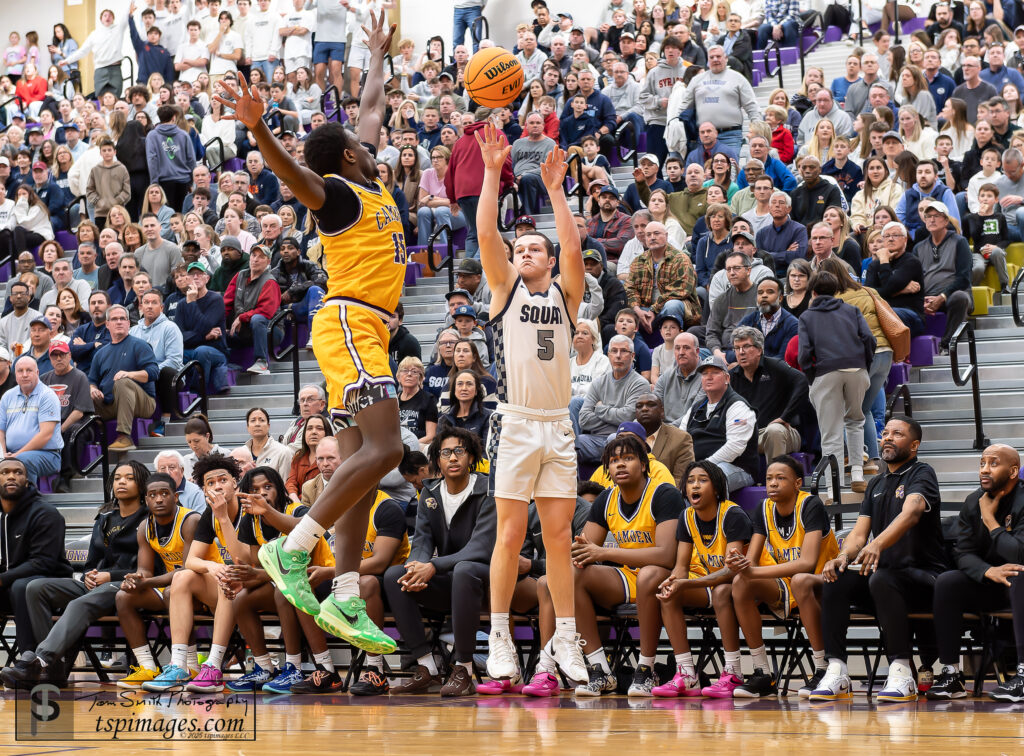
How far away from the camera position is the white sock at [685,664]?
7355 millimetres

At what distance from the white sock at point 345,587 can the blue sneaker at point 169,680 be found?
280 cm

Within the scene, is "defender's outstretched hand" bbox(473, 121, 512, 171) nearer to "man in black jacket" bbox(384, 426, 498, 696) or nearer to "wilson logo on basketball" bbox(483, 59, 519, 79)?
"wilson logo on basketball" bbox(483, 59, 519, 79)

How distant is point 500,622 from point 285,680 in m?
2.06

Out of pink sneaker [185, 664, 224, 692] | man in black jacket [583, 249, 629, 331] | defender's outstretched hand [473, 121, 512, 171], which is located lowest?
pink sneaker [185, 664, 224, 692]

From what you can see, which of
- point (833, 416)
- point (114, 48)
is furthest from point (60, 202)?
point (833, 416)

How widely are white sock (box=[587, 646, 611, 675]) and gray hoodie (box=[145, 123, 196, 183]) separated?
11.3 metres

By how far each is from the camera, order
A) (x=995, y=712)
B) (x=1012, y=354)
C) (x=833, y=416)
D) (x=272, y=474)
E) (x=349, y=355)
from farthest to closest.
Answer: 1. (x=1012, y=354)
2. (x=833, y=416)
3. (x=272, y=474)
4. (x=995, y=712)
5. (x=349, y=355)

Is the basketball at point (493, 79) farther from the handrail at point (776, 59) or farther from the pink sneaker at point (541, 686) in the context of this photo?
the handrail at point (776, 59)

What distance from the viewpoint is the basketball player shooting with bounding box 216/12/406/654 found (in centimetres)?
567

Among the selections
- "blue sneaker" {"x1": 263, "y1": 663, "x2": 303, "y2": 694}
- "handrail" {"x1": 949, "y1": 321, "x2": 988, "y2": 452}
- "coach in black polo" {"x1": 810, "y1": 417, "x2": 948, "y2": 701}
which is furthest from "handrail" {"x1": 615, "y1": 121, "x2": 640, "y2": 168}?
"blue sneaker" {"x1": 263, "y1": 663, "x2": 303, "y2": 694}

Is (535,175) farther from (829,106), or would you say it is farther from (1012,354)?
(1012,354)

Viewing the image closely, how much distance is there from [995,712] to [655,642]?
6.45ft

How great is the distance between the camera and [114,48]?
76.2 ft

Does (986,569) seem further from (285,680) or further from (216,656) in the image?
(216,656)
